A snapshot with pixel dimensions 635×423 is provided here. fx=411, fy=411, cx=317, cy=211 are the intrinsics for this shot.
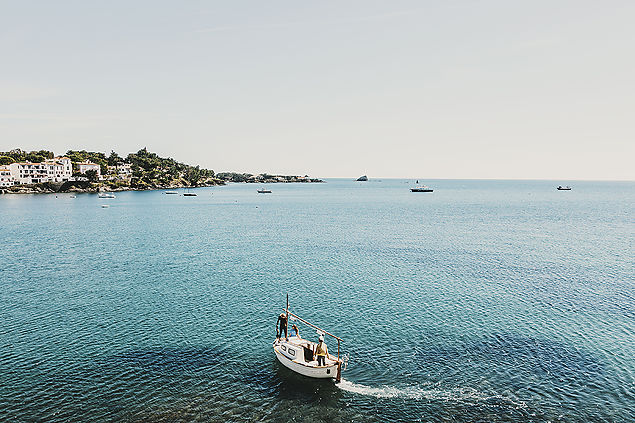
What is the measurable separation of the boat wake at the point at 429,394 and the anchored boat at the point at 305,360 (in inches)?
58.5

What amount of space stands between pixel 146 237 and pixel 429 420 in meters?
92.0

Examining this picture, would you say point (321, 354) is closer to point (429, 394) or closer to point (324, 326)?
point (429, 394)

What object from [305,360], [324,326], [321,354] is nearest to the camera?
[321,354]

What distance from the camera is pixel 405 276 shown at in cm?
6512

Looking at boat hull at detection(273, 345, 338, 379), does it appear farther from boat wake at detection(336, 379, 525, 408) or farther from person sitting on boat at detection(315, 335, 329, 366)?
boat wake at detection(336, 379, 525, 408)

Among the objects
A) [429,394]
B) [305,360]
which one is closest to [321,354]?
[305,360]

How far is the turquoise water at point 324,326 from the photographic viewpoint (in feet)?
96.9

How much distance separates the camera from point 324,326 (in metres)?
44.6

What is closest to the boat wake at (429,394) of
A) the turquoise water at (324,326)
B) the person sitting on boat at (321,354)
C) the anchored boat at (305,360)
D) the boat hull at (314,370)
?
the turquoise water at (324,326)

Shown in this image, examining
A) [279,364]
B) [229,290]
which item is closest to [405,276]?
[229,290]

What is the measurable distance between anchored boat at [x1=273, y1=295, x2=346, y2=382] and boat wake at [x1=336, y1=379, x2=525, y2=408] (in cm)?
149

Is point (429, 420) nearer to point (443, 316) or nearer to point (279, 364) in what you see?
point (279, 364)

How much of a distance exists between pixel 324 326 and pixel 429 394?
15869 millimetres

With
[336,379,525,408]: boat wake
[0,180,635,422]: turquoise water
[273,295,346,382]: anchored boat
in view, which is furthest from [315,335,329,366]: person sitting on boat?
[336,379,525,408]: boat wake
